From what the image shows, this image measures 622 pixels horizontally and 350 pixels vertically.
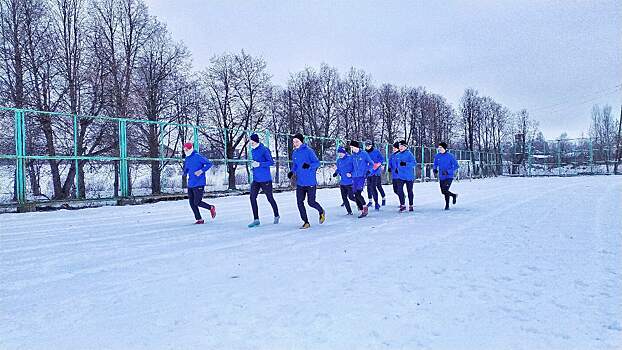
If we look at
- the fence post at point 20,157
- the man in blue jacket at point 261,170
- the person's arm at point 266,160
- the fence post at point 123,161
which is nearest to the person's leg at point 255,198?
the man in blue jacket at point 261,170

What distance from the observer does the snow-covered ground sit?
2734 millimetres

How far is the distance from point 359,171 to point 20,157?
9703 mm

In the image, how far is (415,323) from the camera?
2.92 metres

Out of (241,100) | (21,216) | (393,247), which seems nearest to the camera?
(393,247)

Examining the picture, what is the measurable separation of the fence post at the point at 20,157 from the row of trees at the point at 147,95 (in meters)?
0.45

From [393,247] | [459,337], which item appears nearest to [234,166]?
[393,247]

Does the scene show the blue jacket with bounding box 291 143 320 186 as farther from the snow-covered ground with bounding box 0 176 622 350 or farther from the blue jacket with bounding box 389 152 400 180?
the blue jacket with bounding box 389 152 400 180

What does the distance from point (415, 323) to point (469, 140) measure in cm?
7386

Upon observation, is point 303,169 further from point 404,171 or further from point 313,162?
point 404,171

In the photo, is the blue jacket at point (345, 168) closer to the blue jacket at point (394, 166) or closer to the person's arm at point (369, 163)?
the person's arm at point (369, 163)

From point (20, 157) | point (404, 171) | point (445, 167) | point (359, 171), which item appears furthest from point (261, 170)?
point (20, 157)

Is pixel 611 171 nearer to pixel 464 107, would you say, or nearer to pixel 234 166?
pixel 464 107

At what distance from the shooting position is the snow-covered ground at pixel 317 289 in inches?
108

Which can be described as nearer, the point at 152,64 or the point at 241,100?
the point at 152,64
